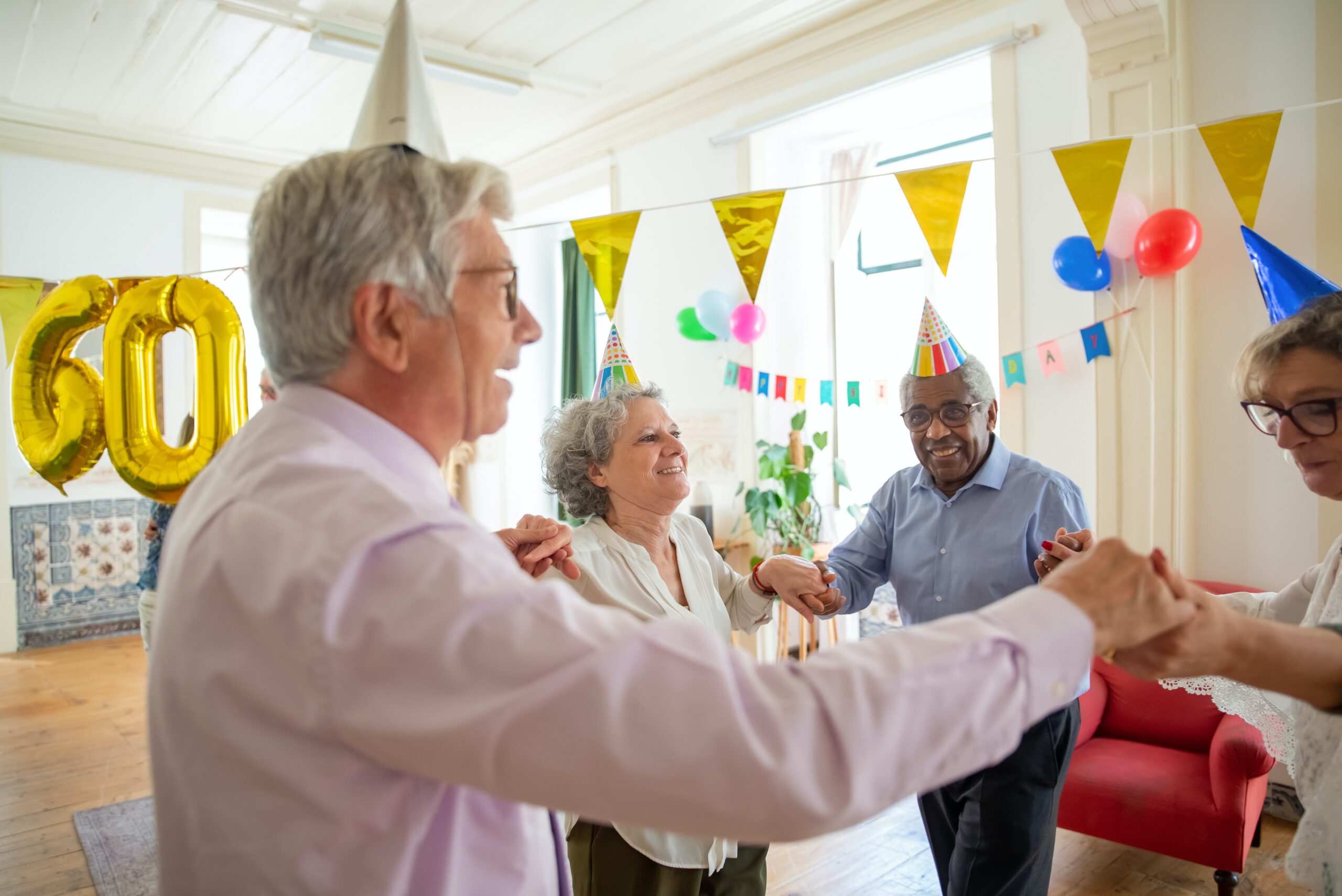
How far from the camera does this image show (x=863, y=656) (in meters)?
0.71

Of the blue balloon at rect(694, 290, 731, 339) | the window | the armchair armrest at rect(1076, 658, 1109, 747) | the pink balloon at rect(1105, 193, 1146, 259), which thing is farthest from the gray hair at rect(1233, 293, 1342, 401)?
the blue balloon at rect(694, 290, 731, 339)

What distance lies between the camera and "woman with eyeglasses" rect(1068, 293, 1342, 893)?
0.92m

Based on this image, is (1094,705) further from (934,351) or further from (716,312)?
(716,312)

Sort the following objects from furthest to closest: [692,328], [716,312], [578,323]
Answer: [578,323] → [692,328] → [716,312]

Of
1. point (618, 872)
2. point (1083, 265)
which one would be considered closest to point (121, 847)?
point (618, 872)

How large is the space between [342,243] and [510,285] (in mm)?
202

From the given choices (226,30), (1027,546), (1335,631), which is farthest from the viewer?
(226,30)

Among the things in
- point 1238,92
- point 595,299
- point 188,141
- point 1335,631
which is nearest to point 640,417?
point 1335,631

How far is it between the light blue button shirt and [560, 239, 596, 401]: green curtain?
4.80m

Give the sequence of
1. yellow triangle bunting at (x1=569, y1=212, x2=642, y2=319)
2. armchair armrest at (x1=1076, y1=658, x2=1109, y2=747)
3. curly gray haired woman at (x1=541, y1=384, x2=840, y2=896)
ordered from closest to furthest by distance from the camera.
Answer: curly gray haired woman at (x1=541, y1=384, x2=840, y2=896), armchair armrest at (x1=1076, y1=658, x2=1109, y2=747), yellow triangle bunting at (x1=569, y1=212, x2=642, y2=319)

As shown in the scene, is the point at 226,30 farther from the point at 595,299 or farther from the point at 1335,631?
the point at 1335,631

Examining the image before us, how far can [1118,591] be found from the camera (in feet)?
2.71

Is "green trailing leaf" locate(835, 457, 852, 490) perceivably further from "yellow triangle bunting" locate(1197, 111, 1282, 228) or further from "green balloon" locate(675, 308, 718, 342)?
"yellow triangle bunting" locate(1197, 111, 1282, 228)

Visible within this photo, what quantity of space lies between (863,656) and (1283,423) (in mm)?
1128
